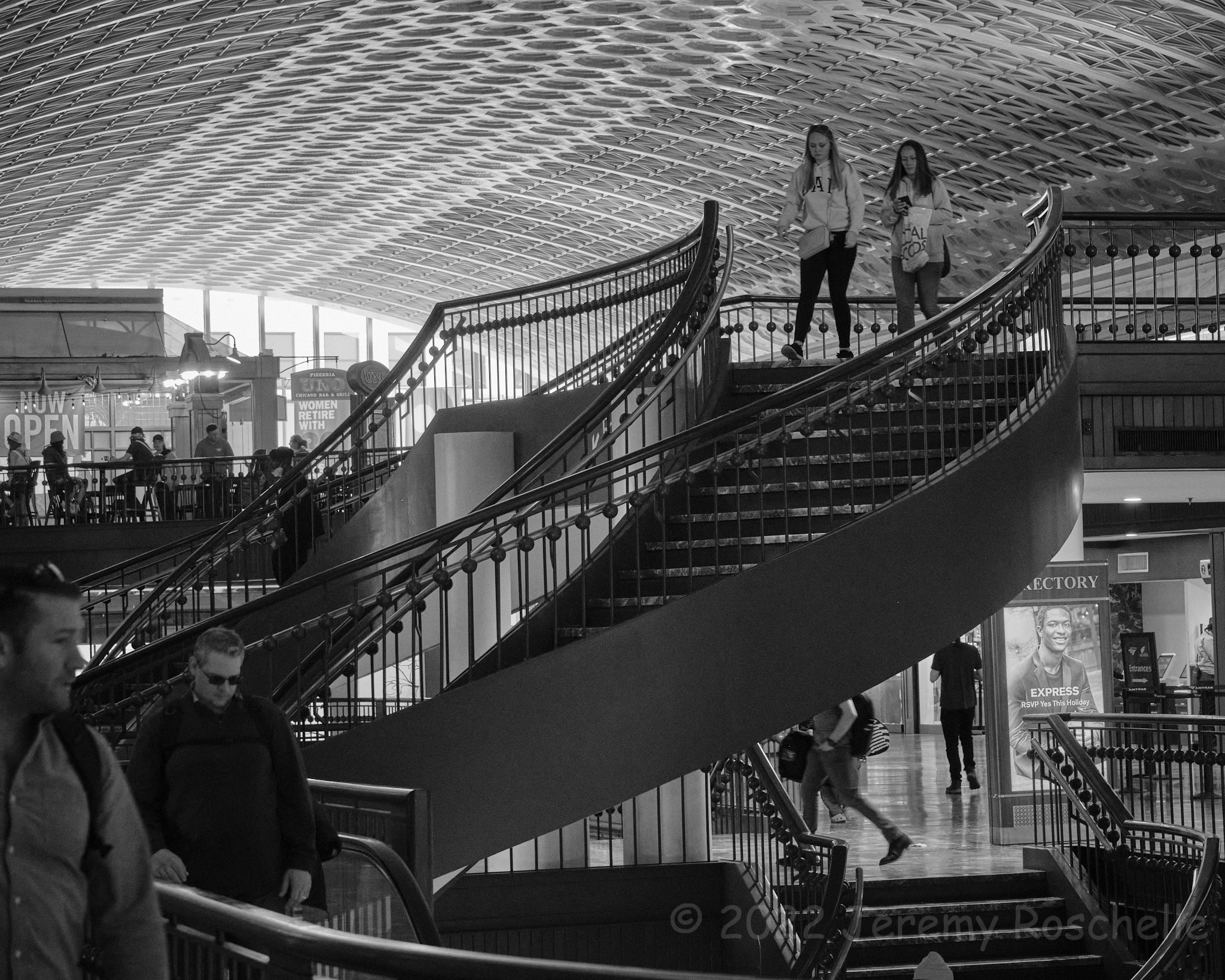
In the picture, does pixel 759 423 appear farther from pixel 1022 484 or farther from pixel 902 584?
pixel 1022 484

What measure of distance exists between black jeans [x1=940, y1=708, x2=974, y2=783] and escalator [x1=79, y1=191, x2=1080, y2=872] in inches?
266

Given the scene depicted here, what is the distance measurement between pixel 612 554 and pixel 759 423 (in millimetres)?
A: 1028

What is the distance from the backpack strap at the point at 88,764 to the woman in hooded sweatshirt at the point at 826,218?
28.3ft

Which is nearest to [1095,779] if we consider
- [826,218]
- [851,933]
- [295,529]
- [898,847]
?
[898,847]

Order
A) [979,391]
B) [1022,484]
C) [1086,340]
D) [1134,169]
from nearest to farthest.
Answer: [1022,484], [979,391], [1086,340], [1134,169]

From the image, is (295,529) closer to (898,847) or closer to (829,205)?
(829,205)

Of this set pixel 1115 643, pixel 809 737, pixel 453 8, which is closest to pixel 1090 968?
pixel 809 737

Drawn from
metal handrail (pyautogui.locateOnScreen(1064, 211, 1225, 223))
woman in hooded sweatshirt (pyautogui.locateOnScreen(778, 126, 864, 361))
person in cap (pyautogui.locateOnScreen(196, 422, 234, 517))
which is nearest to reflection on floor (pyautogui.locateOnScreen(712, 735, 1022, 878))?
woman in hooded sweatshirt (pyautogui.locateOnScreen(778, 126, 864, 361))

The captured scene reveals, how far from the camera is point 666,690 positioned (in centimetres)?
771

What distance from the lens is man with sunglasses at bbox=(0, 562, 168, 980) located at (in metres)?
2.63

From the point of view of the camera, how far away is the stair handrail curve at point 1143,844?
9.12 m

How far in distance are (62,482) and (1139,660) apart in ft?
45.9

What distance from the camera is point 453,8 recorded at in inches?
1342

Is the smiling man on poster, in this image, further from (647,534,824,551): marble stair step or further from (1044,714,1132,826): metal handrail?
(647,534,824,551): marble stair step
